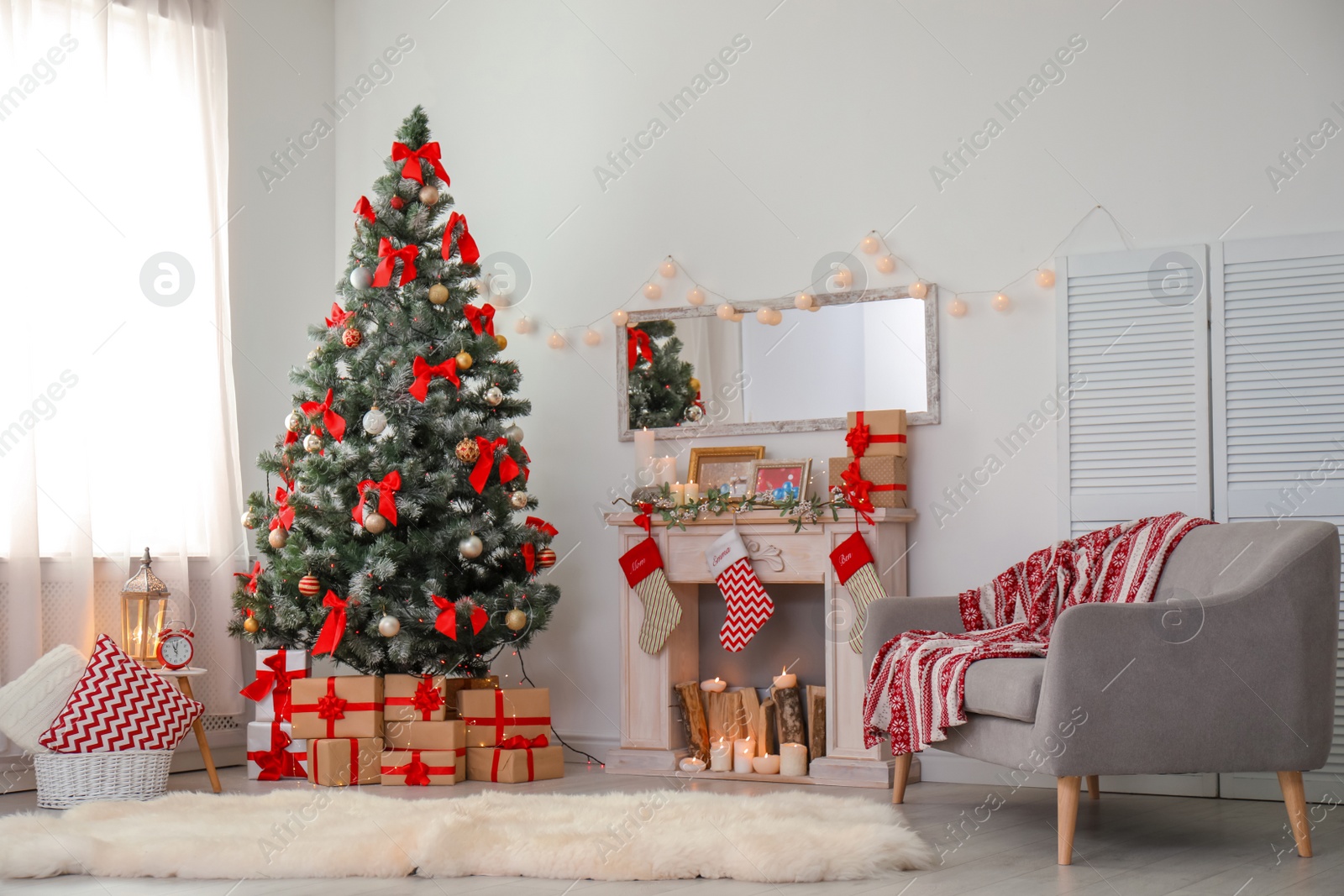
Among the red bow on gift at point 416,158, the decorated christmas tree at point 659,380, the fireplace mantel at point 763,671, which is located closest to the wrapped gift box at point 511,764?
the fireplace mantel at point 763,671

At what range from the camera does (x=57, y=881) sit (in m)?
3.01

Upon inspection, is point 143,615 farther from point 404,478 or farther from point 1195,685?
point 1195,685

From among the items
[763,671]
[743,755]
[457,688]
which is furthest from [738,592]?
[457,688]

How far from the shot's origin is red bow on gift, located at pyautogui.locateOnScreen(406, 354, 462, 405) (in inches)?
191

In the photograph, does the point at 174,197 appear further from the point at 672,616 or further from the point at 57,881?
the point at 57,881

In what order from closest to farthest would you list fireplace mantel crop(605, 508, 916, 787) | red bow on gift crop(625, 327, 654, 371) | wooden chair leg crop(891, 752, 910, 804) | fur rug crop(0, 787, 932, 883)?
fur rug crop(0, 787, 932, 883) < wooden chair leg crop(891, 752, 910, 804) < fireplace mantel crop(605, 508, 916, 787) < red bow on gift crop(625, 327, 654, 371)

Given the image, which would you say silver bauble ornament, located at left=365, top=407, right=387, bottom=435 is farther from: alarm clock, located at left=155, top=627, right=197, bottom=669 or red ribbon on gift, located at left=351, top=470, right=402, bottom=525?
alarm clock, located at left=155, top=627, right=197, bottom=669

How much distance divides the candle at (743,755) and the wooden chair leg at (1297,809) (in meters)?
1.99

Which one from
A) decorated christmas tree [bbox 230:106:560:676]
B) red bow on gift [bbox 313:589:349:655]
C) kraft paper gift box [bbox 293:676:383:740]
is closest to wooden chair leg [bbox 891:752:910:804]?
decorated christmas tree [bbox 230:106:560:676]

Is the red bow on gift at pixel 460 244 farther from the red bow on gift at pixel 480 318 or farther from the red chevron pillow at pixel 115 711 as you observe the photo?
the red chevron pillow at pixel 115 711

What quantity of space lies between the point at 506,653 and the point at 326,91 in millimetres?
2799

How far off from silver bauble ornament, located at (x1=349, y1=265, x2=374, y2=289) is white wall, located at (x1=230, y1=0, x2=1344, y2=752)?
3.14 ft

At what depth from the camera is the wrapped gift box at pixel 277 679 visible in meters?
4.98

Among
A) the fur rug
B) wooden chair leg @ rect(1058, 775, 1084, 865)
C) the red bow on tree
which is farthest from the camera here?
the red bow on tree
